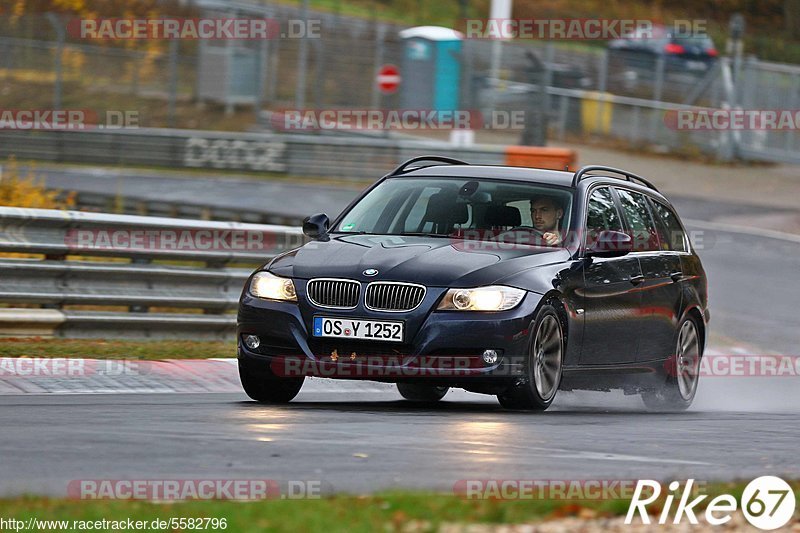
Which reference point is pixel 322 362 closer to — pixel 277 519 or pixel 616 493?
pixel 616 493

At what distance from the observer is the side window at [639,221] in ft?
37.4

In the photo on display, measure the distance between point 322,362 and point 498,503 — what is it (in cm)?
352

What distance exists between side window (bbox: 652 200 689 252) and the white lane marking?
13499mm

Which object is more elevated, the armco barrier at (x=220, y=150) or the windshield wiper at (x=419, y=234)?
the windshield wiper at (x=419, y=234)

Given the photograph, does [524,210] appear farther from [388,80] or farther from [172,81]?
[172,81]

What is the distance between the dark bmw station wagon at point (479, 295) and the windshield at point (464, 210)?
0.01 m

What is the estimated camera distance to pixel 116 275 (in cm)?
1278

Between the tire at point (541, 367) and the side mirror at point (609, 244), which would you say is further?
the side mirror at point (609, 244)

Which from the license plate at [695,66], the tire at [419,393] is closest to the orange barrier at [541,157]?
the license plate at [695,66]

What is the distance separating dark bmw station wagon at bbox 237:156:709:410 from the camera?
30.2 feet

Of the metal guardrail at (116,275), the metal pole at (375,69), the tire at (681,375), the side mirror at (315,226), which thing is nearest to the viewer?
the side mirror at (315,226)

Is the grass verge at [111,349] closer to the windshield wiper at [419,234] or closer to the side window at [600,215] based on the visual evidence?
the windshield wiper at [419,234]

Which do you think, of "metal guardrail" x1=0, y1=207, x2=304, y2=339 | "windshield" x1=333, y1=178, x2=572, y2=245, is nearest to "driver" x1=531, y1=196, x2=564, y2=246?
"windshield" x1=333, y1=178, x2=572, y2=245

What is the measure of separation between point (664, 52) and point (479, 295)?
38.8m
